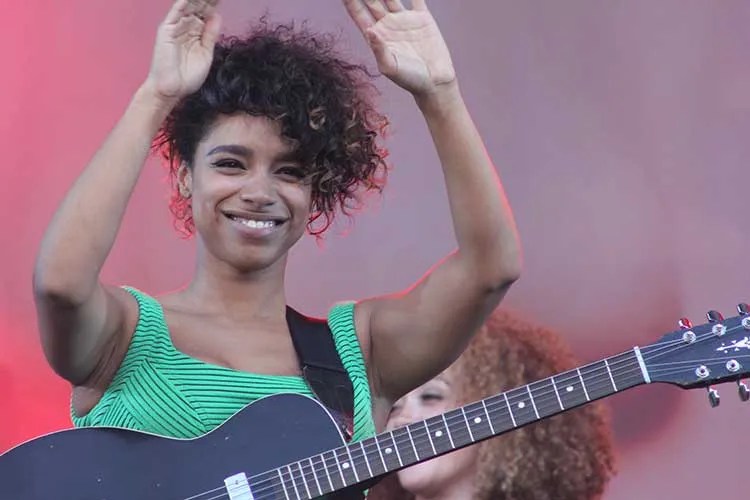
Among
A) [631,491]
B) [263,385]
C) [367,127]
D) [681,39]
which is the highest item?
[681,39]

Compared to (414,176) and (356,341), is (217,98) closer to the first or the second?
(356,341)

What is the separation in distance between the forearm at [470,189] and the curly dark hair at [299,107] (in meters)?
0.15

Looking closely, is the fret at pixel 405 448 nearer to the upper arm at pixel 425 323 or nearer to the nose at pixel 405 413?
the upper arm at pixel 425 323

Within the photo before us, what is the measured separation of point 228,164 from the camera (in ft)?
6.75

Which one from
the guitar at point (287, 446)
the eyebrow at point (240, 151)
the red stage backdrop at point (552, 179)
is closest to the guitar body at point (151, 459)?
A: the guitar at point (287, 446)

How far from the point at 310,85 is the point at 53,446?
0.58 meters

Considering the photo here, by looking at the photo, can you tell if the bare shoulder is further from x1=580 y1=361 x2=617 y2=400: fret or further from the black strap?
x1=580 y1=361 x2=617 y2=400: fret

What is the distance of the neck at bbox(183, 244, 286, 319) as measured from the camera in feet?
6.83

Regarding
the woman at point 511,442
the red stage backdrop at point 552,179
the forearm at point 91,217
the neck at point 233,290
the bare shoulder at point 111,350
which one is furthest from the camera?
the red stage backdrop at point 552,179

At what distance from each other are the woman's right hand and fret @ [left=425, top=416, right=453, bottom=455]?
52 centimetres

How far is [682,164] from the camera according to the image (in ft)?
10.3

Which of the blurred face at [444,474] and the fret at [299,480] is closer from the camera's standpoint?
the fret at [299,480]

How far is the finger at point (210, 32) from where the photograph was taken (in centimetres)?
203

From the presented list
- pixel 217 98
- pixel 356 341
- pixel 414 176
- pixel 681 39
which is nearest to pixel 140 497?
pixel 356 341
